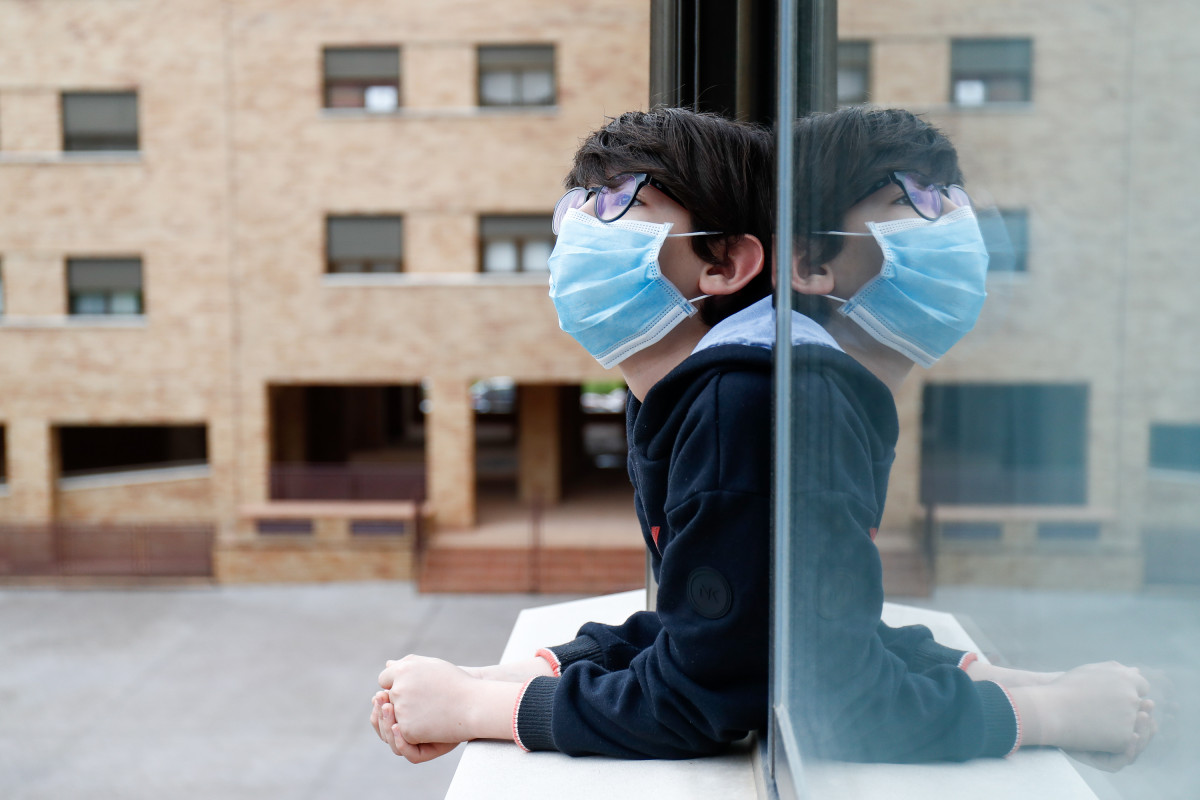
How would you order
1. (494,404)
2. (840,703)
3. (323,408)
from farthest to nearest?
(494,404) → (323,408) → (840,703)

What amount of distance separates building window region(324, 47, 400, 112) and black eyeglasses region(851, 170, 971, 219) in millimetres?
14517

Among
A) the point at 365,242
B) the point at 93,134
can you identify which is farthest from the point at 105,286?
the point at 365,242

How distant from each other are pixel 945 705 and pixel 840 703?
0.12 meters

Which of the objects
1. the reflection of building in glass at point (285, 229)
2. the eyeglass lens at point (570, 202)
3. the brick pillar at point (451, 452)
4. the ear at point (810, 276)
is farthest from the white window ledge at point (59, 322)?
the ear at point (810, 276)

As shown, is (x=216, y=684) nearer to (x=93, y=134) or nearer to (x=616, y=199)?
(x=93, y=134)

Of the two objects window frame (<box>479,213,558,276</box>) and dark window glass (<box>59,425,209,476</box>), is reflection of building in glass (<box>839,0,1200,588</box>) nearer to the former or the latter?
window frame (<box>479,213,558,276</box>)

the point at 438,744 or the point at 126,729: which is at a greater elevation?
the point at 438,744

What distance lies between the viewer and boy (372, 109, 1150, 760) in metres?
0.93

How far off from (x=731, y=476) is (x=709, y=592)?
0.15m

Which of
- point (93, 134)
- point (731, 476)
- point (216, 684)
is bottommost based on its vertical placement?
point (216, 684)

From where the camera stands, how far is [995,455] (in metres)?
0.48

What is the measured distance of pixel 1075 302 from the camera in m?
0.38

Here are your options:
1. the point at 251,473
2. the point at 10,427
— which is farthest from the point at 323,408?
the point at 10,427

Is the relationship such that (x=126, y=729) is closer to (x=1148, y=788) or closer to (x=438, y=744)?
(x=438, y=744)
